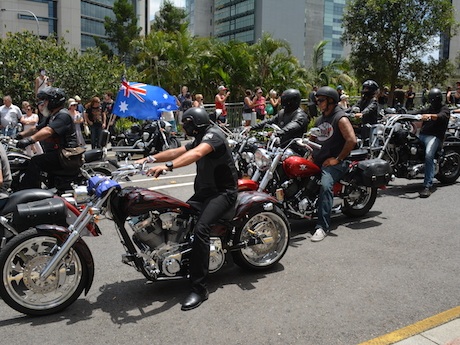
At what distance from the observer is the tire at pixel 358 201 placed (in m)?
7.14

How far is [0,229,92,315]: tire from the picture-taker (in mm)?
3961

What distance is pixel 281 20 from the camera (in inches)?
4090

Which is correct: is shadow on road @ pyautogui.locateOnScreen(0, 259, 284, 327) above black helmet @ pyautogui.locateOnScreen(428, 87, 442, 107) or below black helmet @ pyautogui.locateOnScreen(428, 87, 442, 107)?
below

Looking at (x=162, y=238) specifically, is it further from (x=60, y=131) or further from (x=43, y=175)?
(x=43, y=175)

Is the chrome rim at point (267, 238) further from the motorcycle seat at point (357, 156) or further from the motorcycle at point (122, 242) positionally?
the motorcycle seat at point (357, 156)

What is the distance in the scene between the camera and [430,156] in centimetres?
859

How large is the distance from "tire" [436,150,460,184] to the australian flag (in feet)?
24.0

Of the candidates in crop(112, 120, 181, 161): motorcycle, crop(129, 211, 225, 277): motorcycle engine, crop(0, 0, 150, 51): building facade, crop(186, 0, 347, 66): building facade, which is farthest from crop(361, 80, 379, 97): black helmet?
crop(186, 0, 347, 66): building facade

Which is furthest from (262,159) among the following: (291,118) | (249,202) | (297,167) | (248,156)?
(291,118)

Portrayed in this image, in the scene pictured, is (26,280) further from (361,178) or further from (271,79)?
(271,79)

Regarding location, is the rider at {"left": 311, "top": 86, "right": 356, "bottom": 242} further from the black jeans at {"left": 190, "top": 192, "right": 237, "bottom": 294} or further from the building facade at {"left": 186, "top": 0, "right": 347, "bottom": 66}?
the building facade at {"left": 186, "top": 0, "right": 347, "bottom": 66}

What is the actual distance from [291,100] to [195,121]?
3.18 meters

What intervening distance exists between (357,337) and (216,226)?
161 centimetres

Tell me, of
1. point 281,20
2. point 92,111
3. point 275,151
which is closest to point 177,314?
point 275,151
